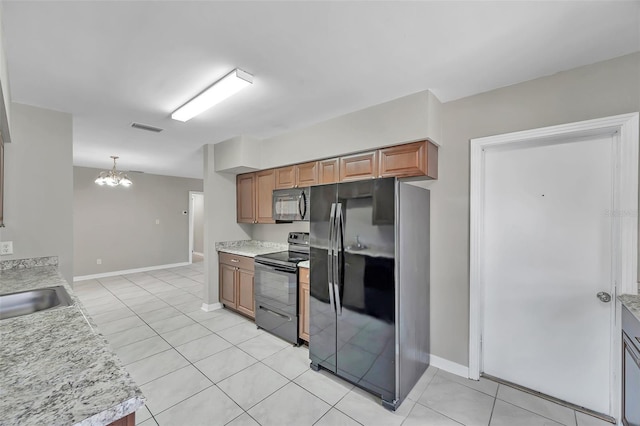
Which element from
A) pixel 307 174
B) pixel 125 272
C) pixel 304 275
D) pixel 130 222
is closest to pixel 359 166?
pixel 307 174

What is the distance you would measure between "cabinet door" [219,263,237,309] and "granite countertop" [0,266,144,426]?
8.30 ft

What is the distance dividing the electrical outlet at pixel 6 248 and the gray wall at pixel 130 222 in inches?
145

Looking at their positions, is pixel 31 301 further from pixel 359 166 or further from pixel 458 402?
pixel 458 402

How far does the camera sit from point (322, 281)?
8.04ft

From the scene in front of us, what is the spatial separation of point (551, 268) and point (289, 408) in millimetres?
2262

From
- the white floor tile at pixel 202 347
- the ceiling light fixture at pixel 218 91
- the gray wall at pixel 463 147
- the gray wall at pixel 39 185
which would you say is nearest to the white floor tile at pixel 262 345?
the white floor tile at pixel 202 347

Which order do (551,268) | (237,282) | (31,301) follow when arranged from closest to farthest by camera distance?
(31,301), (551,268), (237,282)

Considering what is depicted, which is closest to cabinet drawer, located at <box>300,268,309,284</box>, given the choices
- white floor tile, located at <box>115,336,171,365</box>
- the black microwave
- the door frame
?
the black microwave

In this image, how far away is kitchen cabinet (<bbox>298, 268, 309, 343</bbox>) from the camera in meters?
2.86

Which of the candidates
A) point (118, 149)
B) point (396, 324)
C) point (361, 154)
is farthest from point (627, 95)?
point (118, 149)

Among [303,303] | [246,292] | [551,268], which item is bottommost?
[246,292]

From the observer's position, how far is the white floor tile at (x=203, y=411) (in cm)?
188

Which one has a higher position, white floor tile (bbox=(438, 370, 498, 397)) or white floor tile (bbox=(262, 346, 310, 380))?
white floor tile (bbox=(438, 370, 498, 397))

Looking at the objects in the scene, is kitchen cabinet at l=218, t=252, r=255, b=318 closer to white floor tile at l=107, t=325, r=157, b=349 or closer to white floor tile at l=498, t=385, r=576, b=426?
white floor tile at l=107, t=325, r=157, b=349
